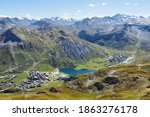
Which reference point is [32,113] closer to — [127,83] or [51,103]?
[51,103]

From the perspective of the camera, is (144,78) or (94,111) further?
(144,78)

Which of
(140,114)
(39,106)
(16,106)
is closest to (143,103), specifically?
(140,114)

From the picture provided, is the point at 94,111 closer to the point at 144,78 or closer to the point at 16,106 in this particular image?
the point at 16,106

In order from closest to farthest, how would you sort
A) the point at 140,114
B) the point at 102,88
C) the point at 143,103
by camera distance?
the point at 140,114
the point at 143,103
the point at 102,88

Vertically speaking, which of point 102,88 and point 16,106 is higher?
point 16,106

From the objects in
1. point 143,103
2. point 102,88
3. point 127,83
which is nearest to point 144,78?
point 127,83

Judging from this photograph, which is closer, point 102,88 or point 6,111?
point 6,111

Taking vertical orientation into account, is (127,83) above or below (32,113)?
below

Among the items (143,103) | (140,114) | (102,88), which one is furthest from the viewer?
(102,88)
